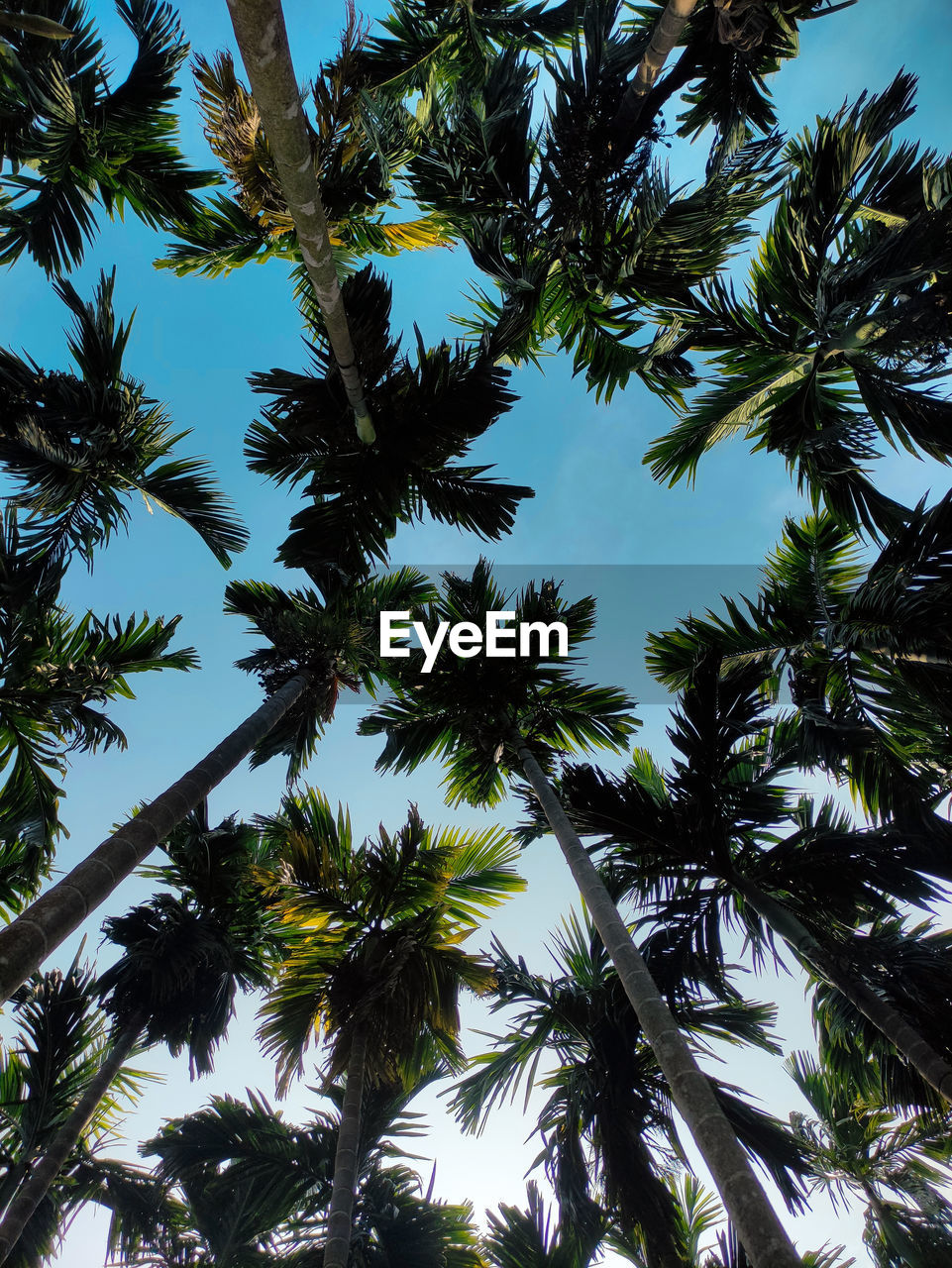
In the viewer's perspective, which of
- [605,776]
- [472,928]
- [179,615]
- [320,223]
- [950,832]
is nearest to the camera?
[320,223]

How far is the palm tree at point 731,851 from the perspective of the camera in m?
4.91

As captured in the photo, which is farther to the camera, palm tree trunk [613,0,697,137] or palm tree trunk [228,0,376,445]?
palm tree trunk [613,0,697,137]

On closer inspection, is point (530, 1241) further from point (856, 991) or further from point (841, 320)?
point (841, 320)

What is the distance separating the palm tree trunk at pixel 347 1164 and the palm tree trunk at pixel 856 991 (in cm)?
369

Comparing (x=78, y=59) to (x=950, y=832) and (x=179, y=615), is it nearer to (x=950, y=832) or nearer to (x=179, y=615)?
(x=179, y=615)

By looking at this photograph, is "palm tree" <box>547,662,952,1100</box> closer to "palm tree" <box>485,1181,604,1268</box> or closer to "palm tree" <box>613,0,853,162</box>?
"palm tree" <box>485,1181,604,1268</box>

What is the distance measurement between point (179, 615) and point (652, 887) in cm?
584

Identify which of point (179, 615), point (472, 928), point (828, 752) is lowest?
point (472, 928)

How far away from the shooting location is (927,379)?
5.13 meters

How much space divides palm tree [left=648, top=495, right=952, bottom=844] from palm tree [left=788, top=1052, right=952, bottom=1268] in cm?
444

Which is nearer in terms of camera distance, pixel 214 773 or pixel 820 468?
pixel 214 773

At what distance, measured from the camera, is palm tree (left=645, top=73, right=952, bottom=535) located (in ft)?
16.2

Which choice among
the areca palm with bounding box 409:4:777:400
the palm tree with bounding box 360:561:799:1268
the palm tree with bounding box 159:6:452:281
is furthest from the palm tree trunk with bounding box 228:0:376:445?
the palm tree with bounding box 360:561:799:1268

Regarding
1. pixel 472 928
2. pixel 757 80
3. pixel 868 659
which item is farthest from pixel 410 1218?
pixel 757 80
